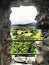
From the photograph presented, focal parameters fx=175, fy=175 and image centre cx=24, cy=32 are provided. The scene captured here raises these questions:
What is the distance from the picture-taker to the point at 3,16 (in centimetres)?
167

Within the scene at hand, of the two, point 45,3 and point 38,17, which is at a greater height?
point 45,3

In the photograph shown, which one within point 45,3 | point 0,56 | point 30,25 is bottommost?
point 0,56

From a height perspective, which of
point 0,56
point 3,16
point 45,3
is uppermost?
point 45,3

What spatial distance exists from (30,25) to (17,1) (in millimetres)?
339

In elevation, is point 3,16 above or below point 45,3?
below

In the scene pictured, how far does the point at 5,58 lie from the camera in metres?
1.71

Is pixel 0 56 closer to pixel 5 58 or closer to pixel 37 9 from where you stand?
pixel 5 58

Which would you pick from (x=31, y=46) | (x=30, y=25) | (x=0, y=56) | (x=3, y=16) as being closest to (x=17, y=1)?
(x=3, y=16)

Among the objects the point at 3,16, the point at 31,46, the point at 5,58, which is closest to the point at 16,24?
the point at 3,16

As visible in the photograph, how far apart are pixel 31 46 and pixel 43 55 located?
128cm

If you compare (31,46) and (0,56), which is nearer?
(0,56)

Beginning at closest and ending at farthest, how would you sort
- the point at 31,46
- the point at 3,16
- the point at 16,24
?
the point at 3,16 < the point at 16,24 < the point at 31,46

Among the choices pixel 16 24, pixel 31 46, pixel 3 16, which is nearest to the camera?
pixel 3 16

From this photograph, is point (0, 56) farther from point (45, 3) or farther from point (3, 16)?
point (45, 3)
